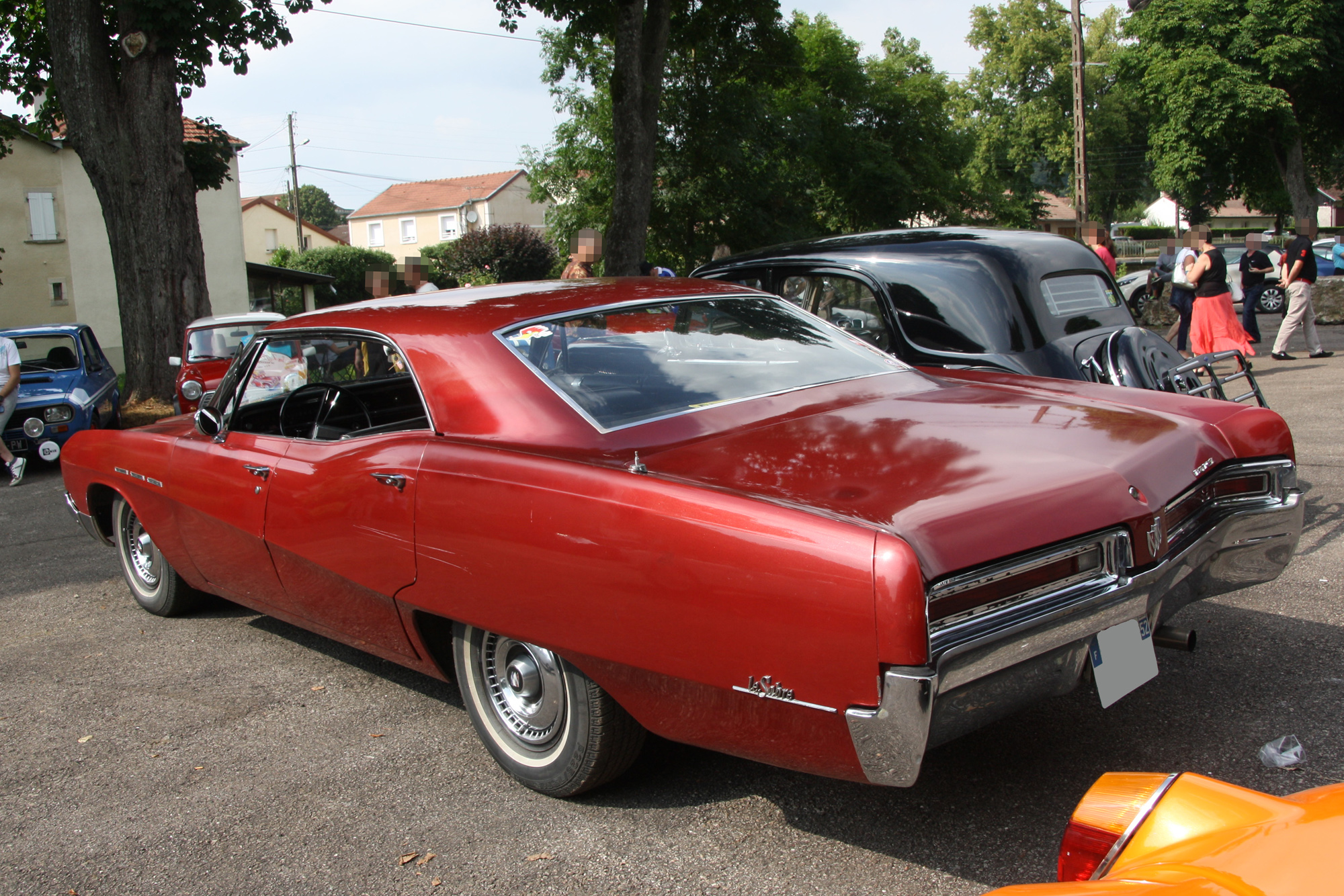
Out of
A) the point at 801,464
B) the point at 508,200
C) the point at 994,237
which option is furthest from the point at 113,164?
the point at 508,200

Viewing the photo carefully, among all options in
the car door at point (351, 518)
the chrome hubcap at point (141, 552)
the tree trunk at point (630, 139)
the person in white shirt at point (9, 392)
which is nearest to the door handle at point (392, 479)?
the car door at point (351, 518)

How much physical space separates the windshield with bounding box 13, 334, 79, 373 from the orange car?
11.3m

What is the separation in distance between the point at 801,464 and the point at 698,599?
1.55 feet

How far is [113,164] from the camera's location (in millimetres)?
12297

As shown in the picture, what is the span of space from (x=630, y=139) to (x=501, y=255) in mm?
29340

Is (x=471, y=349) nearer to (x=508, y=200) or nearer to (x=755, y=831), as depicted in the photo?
(x=755, y=831)

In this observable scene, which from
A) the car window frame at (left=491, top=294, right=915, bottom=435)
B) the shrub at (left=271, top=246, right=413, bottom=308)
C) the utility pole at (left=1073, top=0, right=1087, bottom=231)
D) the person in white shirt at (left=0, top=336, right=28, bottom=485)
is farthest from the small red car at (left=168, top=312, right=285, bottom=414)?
the shrub at (left=271, top=246, right=413, bottom=308)

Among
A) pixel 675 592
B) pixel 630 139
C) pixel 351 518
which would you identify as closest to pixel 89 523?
pixel 351 518

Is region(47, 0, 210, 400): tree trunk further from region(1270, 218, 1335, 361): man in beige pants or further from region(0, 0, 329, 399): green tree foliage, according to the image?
region(1270, 218, 1335, 361): man in beige pants

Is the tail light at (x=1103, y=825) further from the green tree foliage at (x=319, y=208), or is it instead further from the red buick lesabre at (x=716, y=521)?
the green tree foliage at (x=319, y=208)

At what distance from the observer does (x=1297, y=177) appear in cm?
3531

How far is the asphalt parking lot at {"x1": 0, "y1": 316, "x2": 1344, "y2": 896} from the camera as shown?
→ 2.58m

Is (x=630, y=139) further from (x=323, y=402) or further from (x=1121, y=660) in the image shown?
(x=1121, y=660)

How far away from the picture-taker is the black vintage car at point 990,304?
5160mm
